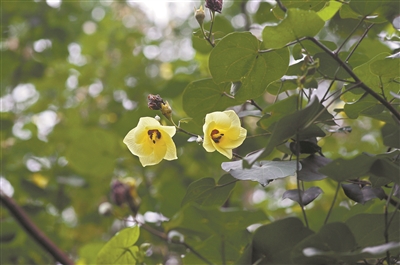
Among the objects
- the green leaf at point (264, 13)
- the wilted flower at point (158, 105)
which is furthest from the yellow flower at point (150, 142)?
the green leaf at point (264, 13)

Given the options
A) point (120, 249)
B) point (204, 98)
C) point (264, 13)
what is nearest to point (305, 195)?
point (204, 98)

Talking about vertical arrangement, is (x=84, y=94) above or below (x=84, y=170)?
below

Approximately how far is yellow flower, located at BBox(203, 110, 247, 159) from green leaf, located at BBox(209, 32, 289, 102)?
52 mm

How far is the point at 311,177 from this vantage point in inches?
24.0

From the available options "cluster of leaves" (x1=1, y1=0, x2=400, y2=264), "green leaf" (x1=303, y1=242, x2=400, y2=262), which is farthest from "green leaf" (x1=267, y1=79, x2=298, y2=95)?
"green leaf" (x1=303, y1=242, x2=400, y2=262)

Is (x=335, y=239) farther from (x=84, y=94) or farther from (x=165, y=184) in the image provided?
(x=84, y=94)

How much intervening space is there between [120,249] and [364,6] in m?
0.60

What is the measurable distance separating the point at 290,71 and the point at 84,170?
0.99m

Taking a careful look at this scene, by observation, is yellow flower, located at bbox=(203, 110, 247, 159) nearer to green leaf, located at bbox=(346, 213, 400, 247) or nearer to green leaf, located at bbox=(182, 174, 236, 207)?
green leaf, located at bbox=(182, 174, 236, 207)

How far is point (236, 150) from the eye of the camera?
1.33m

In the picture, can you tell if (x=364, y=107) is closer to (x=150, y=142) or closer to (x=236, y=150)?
(x=150, y=142)

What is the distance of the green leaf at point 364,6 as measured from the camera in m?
0.65

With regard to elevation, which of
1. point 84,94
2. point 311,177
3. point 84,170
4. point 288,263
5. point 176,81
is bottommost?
point 84,94

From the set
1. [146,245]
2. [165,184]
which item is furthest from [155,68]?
[146,245]
